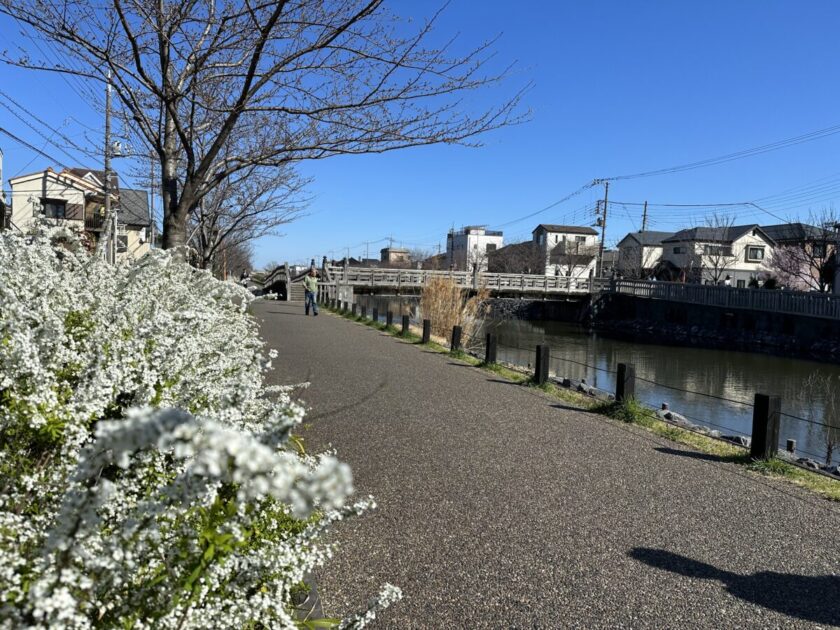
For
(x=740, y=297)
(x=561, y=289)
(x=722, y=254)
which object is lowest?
(x=740, y=297)

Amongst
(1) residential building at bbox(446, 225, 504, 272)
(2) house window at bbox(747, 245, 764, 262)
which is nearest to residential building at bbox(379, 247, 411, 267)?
(1) residential building at bbox(446, 225, 504, 272)

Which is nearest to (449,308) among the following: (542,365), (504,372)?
(504,372)

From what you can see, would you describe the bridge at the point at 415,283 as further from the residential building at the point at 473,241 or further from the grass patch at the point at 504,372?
the residential building at the point at 473,241

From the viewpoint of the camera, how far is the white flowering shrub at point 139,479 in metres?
1.32

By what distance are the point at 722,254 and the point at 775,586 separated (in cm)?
5656

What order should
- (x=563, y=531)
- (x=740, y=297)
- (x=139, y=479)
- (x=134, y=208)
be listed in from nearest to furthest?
(x=139, y=479) < (x=563, y=531) < (x=740, y=297) < (x=134, y=208)

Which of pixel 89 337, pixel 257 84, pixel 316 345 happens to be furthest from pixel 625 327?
pixel 89 337

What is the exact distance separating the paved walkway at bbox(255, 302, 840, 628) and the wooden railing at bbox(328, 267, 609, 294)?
90.1ft

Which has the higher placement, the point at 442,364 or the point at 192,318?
the point at 192,318

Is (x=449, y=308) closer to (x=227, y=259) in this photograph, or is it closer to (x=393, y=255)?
(x=227, y=259)

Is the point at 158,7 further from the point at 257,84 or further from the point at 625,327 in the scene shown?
the point at 625,327

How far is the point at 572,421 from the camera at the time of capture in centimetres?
764

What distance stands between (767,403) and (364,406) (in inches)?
176

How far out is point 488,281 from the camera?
41.2m
